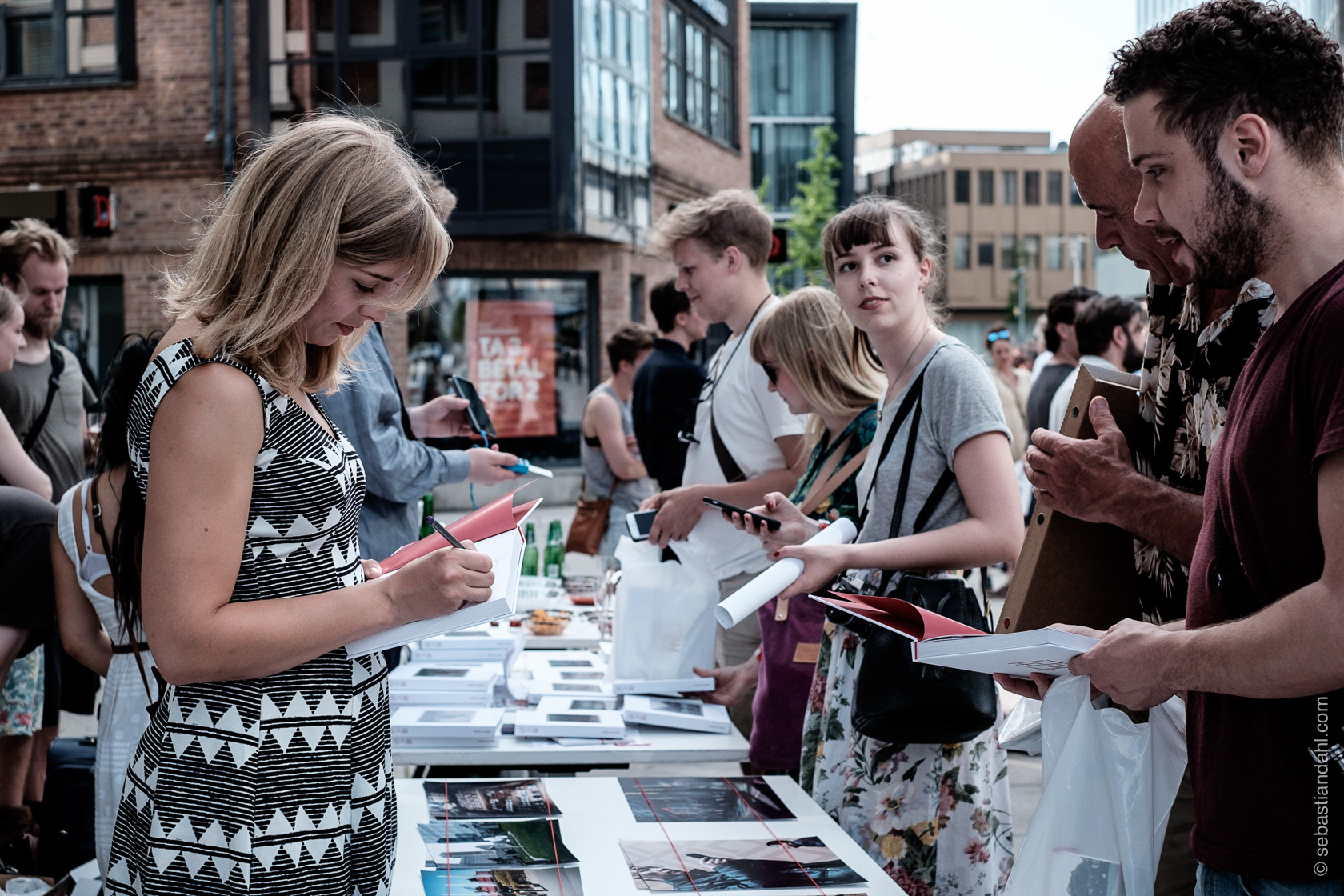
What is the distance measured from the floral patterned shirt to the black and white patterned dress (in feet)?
4.11

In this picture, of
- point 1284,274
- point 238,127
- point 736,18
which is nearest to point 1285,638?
point 1284,274

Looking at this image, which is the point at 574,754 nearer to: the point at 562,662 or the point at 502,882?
the point at 502,882

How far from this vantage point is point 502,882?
188 cm

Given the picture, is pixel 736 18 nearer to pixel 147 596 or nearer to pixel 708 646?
pixel 708 646

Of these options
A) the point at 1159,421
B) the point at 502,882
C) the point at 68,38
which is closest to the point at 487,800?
the point at 502,882

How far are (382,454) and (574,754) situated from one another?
1.01 m

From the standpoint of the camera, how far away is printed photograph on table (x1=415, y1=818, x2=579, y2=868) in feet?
6.39

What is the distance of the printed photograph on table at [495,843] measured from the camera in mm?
1947

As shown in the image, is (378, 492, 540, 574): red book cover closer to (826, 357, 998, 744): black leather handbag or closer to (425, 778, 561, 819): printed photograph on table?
(425, 778, 561, 819): printed photograph on table

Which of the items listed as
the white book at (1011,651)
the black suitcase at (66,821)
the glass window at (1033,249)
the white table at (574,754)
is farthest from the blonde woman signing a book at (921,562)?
the glass window at (1033,249)

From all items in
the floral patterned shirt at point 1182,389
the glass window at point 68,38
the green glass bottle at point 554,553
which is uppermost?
the glass window at point 68,38

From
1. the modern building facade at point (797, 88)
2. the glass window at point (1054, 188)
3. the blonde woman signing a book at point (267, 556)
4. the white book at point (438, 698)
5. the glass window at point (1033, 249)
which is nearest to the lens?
the blonde woman signing a book at point (267, 556)

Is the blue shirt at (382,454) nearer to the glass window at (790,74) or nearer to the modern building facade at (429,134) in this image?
the modern building facade at (429,134)

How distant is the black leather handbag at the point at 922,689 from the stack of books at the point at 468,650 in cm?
134
